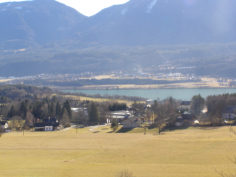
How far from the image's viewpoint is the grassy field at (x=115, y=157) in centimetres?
1000

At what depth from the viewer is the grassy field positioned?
10.0 meters

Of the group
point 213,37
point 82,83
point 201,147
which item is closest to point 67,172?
point 201,147

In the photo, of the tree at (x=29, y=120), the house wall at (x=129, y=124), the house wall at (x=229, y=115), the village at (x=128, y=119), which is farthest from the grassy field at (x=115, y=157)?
the house wall at (x=229, y=115)

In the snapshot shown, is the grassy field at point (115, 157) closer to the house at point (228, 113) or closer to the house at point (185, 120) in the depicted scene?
the house at point (185, 120)

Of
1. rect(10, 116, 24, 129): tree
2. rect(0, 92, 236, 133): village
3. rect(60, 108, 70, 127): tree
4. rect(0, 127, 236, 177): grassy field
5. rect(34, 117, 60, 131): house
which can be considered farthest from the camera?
rect(60, 108, 70, 127): tree

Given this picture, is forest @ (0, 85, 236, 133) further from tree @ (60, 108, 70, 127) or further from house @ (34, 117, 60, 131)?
house @ (34, 117, 60, 131)

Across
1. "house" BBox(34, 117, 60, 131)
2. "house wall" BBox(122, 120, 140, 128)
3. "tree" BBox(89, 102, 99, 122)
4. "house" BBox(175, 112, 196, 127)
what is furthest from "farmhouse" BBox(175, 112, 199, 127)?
"house" BBox(34, 117, 60, 131)

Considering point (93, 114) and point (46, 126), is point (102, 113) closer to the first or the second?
point (93, 114)

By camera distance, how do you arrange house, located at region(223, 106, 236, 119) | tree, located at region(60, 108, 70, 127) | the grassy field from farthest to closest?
tree, located at region(60, 108, 70, 127) → house, located at region(223, 106, 236, 119) → the grassy field

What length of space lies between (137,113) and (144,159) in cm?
2018

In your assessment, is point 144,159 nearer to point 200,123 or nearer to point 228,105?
point 200,123

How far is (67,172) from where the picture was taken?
10078 millimetres

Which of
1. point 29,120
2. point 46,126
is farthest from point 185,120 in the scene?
point 29,120

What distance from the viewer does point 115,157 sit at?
12.7 metres
